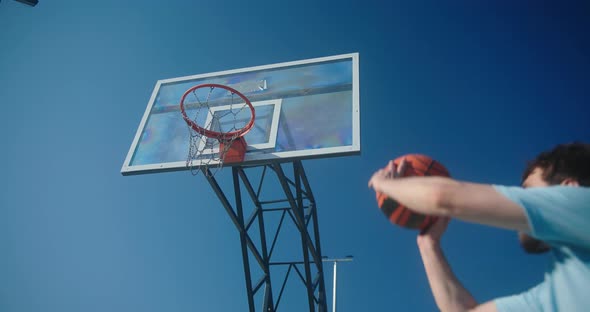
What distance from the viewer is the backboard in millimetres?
4543

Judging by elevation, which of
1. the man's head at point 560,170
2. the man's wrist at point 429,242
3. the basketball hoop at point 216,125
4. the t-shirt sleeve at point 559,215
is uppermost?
the basketball hoop at point 216,125

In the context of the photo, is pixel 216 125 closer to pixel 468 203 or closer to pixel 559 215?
pixel 468 203

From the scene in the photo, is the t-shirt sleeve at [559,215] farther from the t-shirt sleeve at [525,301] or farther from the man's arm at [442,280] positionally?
the man's arm at [442,280]

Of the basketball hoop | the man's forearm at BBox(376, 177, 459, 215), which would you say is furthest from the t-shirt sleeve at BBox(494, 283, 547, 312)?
the basketball hoop

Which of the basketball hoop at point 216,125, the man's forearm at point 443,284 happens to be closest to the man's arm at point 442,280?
the man's forearm at point 443,284

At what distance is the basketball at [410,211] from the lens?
1738mm

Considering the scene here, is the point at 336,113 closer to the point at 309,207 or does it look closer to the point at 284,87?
the point at 284,87

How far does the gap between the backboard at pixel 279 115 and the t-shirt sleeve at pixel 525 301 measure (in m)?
2.82

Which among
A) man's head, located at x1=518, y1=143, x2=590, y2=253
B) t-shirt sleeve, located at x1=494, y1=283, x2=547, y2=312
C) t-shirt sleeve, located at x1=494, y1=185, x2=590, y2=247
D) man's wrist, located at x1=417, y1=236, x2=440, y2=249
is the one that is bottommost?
t-shirt sleeve, located at x1=494, y1=283, x2=547, y2=312

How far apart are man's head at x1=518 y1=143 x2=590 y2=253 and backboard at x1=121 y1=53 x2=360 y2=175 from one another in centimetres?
286

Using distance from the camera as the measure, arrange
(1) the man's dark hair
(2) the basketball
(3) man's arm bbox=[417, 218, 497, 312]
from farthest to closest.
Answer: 1. (2) the basketball
2. (3) man's arm bbox=[417, 218, 497, 312]
3. (1) the man's dark hair

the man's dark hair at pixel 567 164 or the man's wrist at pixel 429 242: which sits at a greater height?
the man's dark hair at pixel 567 164

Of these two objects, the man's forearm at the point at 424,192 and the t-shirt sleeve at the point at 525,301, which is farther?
the t-shirt sleeve at the point at 525,301

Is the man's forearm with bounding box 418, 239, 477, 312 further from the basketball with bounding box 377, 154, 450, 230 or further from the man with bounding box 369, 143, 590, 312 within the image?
the man with bounding box 369, 143, 590, 312
